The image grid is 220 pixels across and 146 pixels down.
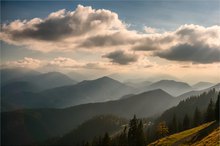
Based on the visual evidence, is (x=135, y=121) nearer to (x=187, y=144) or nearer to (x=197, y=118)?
(x=187, y=144)

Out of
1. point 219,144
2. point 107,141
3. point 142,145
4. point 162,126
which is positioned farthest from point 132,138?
point 219,144

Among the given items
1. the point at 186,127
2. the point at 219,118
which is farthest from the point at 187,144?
the point at 186,127

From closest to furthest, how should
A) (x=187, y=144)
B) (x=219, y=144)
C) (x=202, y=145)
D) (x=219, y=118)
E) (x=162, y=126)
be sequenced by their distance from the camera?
(x=219, y=144) < (x=202, y=145) < (x=187, y=144) < (x=219, y=118) < (x=162, y=126)

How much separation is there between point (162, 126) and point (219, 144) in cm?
7366

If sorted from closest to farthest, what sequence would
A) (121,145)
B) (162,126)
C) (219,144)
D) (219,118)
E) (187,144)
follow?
(219,144) → (187,144) → (219,118) → (162,126) → (121,145)

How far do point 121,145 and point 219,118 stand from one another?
54999mm

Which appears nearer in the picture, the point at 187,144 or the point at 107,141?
the point at 187,144

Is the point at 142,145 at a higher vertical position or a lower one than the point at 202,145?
lower

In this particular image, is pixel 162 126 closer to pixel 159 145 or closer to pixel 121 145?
pixel 121 145

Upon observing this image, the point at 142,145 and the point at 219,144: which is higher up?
the point at 219,144

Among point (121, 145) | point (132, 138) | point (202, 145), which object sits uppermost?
point (202, 145)

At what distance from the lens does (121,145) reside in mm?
134750

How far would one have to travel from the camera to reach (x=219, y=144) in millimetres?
48719

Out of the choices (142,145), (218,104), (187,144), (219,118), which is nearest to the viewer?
(187,144)
